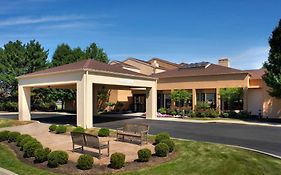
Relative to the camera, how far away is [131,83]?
25859 millimetres

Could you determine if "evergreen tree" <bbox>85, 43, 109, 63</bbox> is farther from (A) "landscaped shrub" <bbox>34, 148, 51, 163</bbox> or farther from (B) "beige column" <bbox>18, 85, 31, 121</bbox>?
(A) "landscaped shrub" <bbox>34, 148, 51, 163</bbox>

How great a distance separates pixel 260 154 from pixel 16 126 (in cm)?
1852

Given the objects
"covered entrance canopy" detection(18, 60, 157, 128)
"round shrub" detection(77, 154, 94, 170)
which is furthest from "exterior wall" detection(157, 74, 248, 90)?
"round shrub" detection(77, 154, 94, 170)

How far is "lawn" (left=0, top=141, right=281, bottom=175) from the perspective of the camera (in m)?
9.63

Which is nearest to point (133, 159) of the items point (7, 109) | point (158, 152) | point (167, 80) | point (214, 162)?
point (158, 152)

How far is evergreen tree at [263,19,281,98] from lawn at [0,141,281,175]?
15.4 m

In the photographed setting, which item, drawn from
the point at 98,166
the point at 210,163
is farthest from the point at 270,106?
the point at 98,166

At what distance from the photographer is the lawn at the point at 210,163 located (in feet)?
31.6

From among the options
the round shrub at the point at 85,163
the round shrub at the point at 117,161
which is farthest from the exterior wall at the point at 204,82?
the round shrub at the point at 85,163

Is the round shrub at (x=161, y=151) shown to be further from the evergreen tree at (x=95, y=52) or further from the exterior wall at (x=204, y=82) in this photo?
the evergreen tree at (x=95, y=52)

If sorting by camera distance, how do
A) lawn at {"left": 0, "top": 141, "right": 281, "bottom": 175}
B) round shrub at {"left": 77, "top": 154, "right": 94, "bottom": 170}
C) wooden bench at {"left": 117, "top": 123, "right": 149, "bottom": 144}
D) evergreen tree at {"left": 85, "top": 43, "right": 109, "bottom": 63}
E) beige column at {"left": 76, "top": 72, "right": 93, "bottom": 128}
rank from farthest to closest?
evergreen tree at {"left": 85, "top": 43, "right": 109, "bottom": 63}
beige column at {"left": 76, "top": 72, "right": 93, "bottom": 128}
wooden bench at {"left": 117, "top": 123, "right": 149, "bottom": 144}
round shrub at {"left": 77, "top": 154, "right": 94, "bottom": 170}
lawn at {"left": 0, "top": 141, "right": 281, "bottom": 175}

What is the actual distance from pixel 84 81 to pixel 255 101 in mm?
19322

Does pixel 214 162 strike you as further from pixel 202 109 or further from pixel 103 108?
pixel 103 108

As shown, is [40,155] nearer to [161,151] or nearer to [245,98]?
[161,151]
